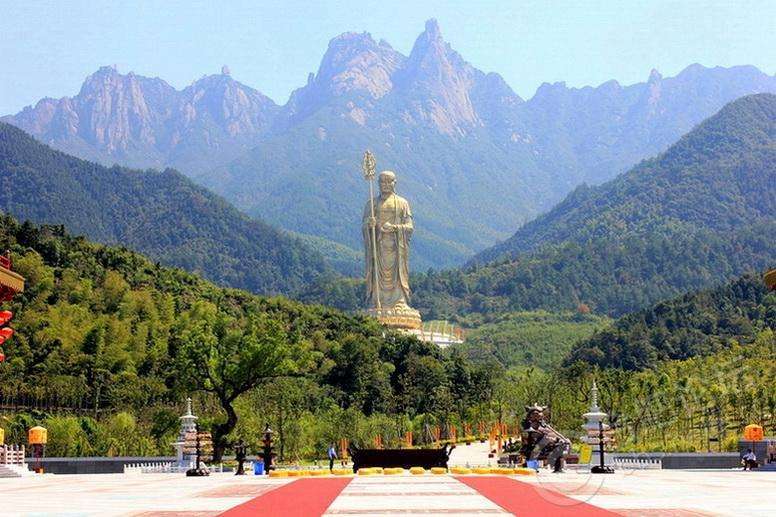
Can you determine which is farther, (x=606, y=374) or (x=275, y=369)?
(x=606, y=374)

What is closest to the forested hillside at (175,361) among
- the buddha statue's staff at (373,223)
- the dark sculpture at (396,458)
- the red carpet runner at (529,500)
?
the buddha statue's staff at (373,223)

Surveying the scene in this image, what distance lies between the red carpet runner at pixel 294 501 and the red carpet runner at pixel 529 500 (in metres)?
3.25

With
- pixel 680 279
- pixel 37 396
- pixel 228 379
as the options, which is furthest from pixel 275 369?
pixel 680 279

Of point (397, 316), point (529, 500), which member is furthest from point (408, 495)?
point (397, 316)

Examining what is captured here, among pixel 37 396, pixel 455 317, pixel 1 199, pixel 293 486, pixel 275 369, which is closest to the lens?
pixel 293 486

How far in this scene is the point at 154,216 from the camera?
187 m

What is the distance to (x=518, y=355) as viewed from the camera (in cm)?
11925

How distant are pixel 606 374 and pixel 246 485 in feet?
143

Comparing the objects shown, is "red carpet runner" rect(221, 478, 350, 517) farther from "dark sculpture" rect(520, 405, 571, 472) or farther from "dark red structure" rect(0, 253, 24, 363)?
"dark red structure" rect(0, 253, 24, 363)

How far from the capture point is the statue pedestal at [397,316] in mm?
90500

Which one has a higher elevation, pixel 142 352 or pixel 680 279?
pixel 680 279

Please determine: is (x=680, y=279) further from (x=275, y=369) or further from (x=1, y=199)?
(x=275, y=369)

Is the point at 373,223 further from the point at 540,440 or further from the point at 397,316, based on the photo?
the point at 540,440

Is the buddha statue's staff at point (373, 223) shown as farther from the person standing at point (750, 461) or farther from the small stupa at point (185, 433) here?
the person standing at point (750, 461)
